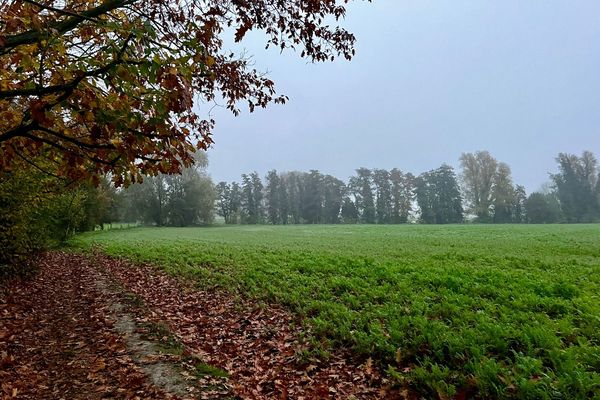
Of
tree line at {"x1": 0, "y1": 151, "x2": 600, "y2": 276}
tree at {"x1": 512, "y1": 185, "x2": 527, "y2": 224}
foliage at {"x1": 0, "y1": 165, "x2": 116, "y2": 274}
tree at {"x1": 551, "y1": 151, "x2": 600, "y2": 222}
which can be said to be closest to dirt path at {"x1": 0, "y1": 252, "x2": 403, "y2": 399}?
foliage at {"x1": 0, "y1": 165, "x2": 116, "y2": 274}

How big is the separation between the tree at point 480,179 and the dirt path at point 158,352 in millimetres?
73049

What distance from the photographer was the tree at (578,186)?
2815 inches

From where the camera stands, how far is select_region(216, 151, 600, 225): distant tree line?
7169 centimetres

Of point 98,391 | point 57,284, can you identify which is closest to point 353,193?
point 57,284

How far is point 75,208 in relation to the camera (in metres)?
25.4

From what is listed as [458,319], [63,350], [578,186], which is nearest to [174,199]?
[63,350]

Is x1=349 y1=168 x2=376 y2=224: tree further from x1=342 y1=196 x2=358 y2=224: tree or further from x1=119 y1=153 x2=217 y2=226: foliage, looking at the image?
x1=119 y1=153 x2=217 y2=226: foliage

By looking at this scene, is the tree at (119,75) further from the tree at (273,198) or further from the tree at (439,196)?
the tree at (273,198)

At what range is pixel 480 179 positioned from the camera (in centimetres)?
7256

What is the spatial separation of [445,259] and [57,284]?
14.0 meters

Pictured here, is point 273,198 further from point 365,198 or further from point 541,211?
point 541,211

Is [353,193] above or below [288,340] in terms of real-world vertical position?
above

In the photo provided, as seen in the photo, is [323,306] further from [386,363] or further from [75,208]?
[75,208]

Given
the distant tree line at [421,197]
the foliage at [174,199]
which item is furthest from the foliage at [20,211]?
the distant tree line at [421,197]
